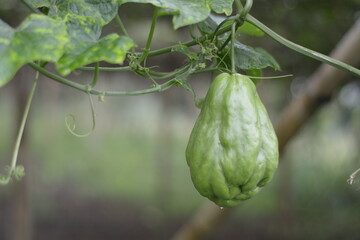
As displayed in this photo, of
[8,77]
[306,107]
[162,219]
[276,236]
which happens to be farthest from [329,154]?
[8,77]

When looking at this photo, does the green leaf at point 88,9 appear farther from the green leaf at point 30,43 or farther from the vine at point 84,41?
the green leaf at point 30,43

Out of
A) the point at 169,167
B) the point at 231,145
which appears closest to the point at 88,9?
the point at 231,145

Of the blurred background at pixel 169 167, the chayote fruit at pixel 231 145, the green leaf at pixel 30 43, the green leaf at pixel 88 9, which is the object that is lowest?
the blurred background at pixel 169 167

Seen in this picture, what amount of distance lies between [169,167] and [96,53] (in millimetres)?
5499

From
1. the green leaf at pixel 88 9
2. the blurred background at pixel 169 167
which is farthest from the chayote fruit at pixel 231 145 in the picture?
the blurred background at pixel 169 167

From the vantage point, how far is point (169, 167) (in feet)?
19.5

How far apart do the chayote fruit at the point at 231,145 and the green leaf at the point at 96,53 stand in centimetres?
16

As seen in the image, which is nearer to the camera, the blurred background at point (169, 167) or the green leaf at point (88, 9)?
the green leaf at point (88, 9)

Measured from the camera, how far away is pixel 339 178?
333 centimetres

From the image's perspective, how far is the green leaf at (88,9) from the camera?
1.94 ft

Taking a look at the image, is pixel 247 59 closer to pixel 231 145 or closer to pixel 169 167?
pixel 231 145

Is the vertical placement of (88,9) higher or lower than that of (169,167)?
higher

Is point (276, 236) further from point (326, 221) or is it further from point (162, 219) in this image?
point (162, 219)

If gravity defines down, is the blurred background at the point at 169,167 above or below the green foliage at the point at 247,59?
below
